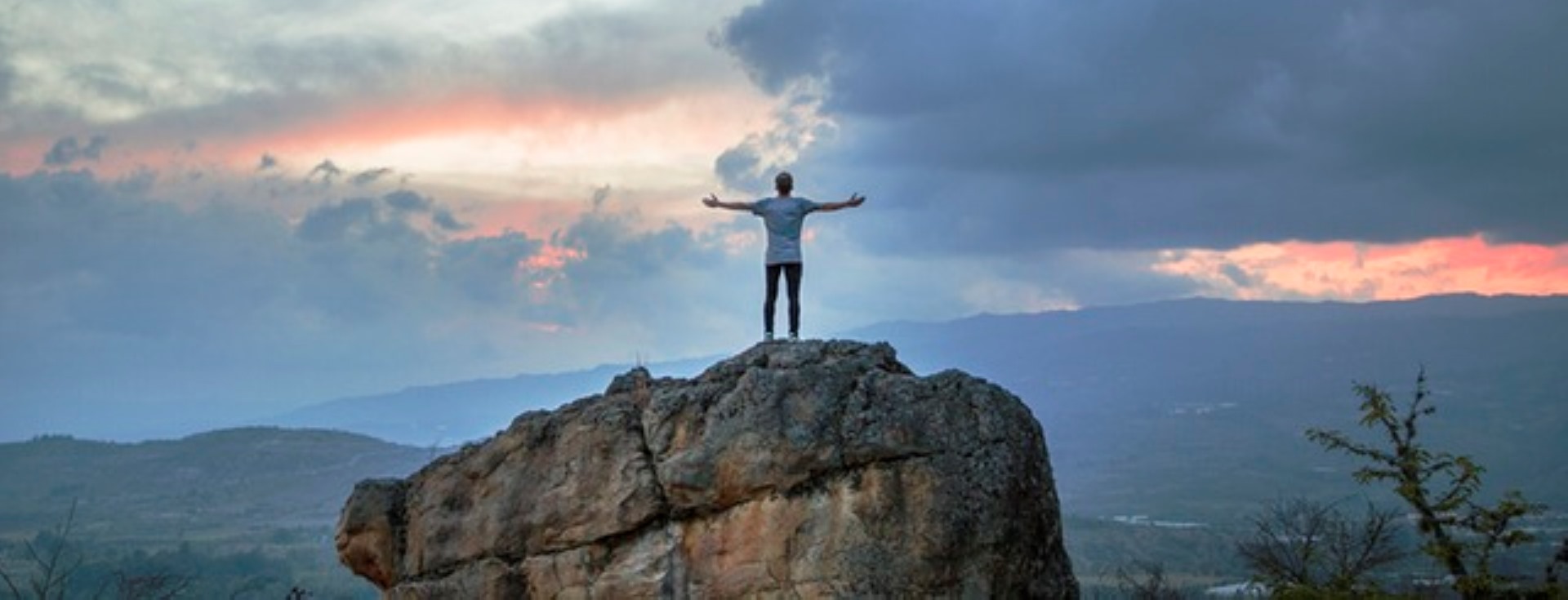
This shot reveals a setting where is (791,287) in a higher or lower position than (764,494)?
higher

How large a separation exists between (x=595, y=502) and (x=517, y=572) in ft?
5.85

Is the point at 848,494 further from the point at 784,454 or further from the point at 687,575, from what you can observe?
the point at 687,575

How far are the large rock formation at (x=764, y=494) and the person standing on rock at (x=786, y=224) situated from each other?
2.55 m

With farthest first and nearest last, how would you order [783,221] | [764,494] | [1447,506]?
1. [1447,506]
2. [783,221]
3. [764,494]

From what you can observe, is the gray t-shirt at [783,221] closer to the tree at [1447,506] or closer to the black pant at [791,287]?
the black pant at [791,287]

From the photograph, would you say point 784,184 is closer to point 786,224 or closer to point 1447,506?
point 786,224

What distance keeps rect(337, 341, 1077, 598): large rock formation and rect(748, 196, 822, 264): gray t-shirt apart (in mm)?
2594

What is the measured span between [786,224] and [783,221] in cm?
8

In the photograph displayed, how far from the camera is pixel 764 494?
22156 millimetres

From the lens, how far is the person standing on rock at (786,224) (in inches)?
1025

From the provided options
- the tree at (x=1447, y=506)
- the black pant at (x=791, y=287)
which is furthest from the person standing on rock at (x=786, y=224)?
the tree at (x=1447, y=506)

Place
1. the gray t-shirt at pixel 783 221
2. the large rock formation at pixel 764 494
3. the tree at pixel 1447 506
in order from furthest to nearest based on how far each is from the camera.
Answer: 1. the tree at pixel 1447 506
2. the gray t-shirt at pixel 783 221
3. the large rock formation at pixel 764 494

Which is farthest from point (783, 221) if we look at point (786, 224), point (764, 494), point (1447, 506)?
point (1447, 506)

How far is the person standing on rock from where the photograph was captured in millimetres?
26047
